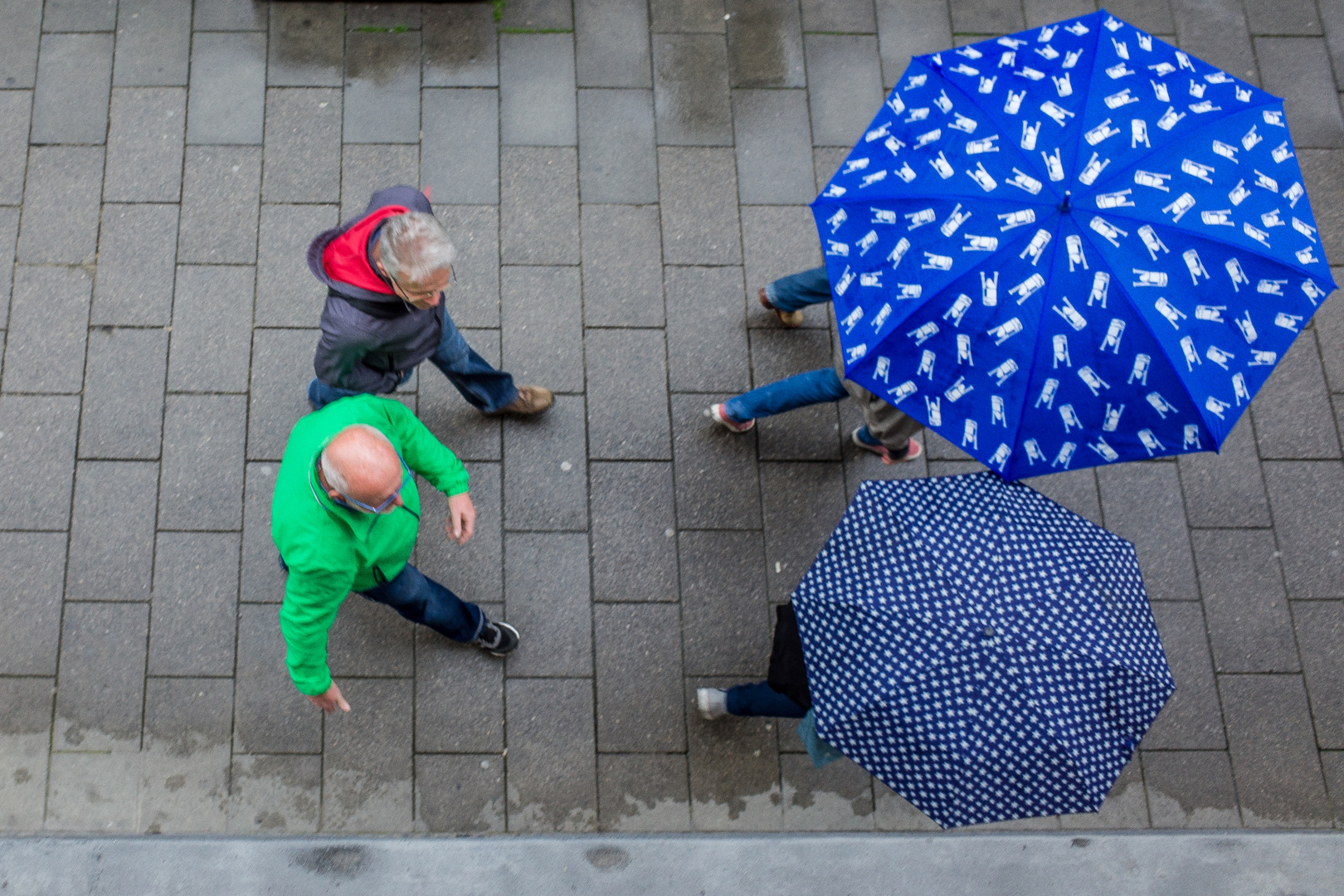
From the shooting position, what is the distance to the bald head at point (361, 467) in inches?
106

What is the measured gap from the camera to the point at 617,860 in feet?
12.5

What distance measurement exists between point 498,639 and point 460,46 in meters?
3.04

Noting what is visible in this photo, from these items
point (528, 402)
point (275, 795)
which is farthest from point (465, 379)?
point (275, 795)

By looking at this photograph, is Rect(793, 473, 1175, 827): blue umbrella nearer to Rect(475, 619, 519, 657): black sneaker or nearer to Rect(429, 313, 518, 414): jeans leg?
Rect(475, 619, 519, 657): black sneaker

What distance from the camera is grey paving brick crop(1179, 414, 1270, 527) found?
4441 mm

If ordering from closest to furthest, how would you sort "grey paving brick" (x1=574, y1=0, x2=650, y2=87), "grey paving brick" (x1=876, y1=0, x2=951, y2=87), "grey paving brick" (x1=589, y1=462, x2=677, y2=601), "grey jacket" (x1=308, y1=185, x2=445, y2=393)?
"grey jacket" (x1=308, y1=185, x2=445, y2=393), "grey paving brick" (x1=589, y1=462, x2=677, y2=601), "grey paving brick" (x1=574, y1=0, x2=650, y2=87), "grey paving brick" (x1=876, y1=0, x2=951, y2=87)

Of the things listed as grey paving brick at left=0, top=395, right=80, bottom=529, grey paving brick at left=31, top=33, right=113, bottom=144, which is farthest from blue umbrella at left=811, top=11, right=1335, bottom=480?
grey paving brick at left=31, top=33, right=113, bottom=144

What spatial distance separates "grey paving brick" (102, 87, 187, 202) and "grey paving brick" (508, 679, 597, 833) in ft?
9.64

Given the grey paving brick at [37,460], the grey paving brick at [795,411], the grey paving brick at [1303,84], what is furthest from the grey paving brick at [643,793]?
the grey paving brick at [1303,84]

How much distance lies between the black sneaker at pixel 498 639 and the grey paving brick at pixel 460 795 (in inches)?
17.7

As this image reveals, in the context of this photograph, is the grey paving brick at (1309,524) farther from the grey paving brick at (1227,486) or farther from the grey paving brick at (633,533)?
the grey paving brick at (633,533)

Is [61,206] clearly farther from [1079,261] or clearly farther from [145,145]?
[1079,261]

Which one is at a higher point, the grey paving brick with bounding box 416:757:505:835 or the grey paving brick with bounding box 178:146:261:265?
the grey paving brick with bounding box 178:146:261:265

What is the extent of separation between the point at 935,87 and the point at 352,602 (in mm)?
3158
